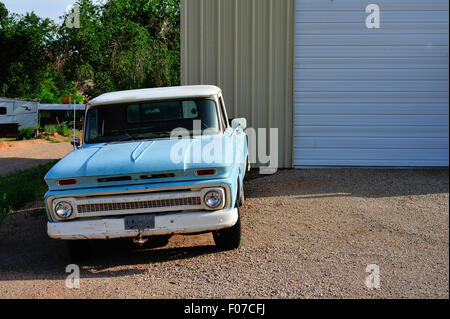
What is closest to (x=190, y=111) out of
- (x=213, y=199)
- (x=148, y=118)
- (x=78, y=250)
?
(x=148, y=118)

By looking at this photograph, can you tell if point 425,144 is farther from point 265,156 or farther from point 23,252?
point 23,252

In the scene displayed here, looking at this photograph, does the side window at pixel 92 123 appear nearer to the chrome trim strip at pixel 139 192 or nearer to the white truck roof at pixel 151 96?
the white truck roof at pixel 151 96

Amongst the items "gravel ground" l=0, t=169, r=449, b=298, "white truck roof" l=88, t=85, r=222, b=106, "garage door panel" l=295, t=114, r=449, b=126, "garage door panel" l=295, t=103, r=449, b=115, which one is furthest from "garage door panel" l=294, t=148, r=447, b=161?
"white truck roof" l=88, t=85, r=222, b=106

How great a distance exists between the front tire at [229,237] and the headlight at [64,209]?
1.47 meters

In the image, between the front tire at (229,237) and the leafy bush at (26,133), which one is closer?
the front tire at (229,237)

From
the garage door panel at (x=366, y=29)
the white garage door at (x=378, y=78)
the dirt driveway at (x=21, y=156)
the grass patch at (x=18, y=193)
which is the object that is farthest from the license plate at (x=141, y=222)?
the dirt driveway at (x=21, y=156)

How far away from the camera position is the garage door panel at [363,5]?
987cm

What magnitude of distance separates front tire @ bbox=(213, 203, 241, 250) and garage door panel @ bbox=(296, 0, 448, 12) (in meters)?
6.39

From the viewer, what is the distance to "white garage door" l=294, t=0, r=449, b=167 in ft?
32.6

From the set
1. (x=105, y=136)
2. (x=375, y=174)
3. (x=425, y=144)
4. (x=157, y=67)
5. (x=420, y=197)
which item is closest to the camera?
(x=105, y=136)

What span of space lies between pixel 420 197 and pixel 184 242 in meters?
3.78

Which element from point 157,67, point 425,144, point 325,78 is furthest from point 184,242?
point 157,67

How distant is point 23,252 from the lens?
5703 mm

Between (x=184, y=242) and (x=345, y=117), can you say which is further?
(x=345, y=117)
